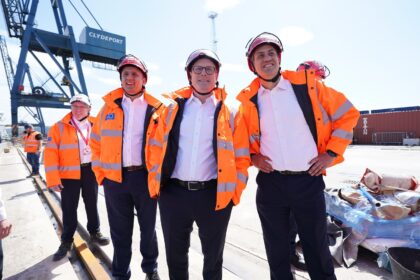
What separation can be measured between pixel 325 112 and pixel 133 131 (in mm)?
1738

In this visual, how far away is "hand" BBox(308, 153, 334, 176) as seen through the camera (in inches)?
73.5

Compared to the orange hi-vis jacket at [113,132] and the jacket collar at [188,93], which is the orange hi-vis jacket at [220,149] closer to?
the jacket collar at [188,93]

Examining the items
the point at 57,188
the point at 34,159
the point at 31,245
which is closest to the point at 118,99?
the point at 57,188

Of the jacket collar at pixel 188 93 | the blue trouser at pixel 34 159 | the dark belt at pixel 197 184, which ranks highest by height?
the jacket collar at pixel 188 93

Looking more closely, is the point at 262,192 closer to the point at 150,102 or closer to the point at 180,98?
the point at 180,98

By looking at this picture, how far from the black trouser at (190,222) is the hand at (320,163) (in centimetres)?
69

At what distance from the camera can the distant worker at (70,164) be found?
10.3 ft

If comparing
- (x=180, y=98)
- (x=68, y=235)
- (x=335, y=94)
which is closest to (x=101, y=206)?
(x=68, y=235)

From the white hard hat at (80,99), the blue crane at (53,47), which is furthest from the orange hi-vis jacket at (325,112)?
the blue crane at (53,47)

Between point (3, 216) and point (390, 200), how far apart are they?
13.3ft

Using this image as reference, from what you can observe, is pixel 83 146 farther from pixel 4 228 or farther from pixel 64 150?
pixel 4 228

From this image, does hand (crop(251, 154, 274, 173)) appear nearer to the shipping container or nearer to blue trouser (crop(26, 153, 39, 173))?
blue trouser (crop(26, 153, 39, 173))

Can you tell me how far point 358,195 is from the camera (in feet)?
10.8

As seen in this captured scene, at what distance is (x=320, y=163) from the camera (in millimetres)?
1865
